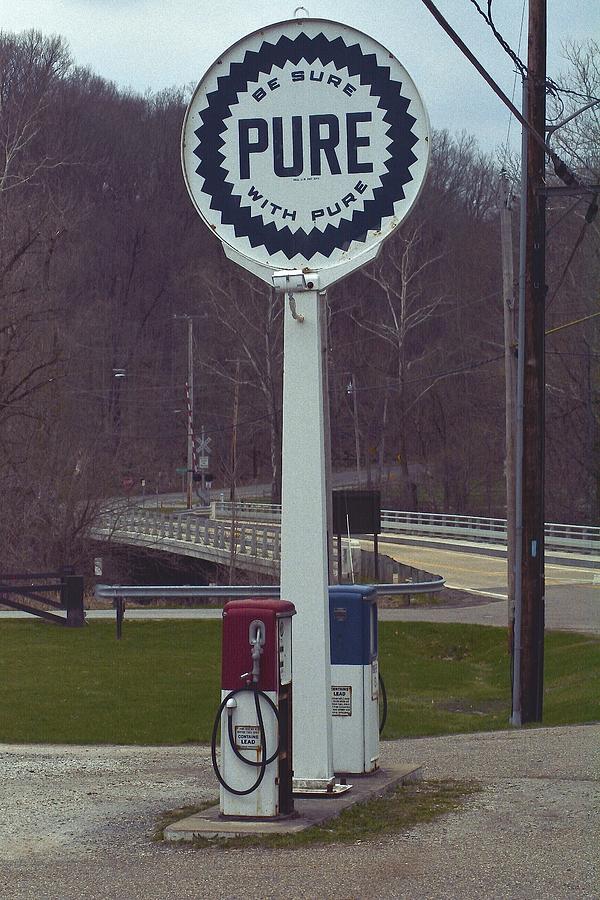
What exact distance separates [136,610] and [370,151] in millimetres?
22166

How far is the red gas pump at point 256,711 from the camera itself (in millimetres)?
7836

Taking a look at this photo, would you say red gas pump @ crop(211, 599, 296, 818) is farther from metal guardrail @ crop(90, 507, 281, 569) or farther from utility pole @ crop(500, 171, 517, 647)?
metal guardrail @ crop(90, 507, 281, 569)

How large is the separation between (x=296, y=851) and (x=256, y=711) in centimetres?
89

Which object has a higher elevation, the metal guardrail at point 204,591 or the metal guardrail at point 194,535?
the metal guardrail at point 194,535

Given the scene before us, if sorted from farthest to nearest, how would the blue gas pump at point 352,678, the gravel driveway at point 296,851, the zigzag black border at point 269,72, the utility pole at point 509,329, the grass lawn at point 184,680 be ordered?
the utility pole at point 509,329
the grass lawn at point 184,680
the blue gas pump at point 352,678
the zigzag black border at point 269,72
the gravel driveway at point 296,851

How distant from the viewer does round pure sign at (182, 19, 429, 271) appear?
8.76m

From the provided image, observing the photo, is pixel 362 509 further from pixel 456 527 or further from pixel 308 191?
pixel 456 527

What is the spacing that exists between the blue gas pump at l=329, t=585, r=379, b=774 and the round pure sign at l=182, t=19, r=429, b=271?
92.9 inches

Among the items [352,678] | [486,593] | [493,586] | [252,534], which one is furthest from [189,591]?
[252,534]

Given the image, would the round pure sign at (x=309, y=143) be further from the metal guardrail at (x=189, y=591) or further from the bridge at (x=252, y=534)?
the bridge at (x=252, y=534)

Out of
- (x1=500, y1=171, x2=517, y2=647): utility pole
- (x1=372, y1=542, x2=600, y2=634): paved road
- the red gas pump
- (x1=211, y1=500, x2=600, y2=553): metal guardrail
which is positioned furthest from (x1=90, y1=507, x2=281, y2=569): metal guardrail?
the red gas pump

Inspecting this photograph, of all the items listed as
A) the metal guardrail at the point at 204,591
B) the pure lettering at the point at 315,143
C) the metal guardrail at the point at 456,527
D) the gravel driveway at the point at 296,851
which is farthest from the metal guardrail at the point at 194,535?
the pure lettering at the point at 315,143

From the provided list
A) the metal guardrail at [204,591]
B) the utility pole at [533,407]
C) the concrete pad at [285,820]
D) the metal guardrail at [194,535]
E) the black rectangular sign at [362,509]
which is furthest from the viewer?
the metal guardrail at [194,535]

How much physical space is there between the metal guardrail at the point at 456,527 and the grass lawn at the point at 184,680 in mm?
15957
